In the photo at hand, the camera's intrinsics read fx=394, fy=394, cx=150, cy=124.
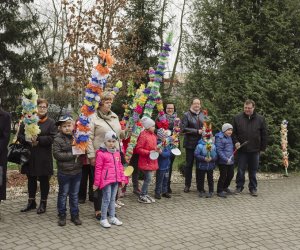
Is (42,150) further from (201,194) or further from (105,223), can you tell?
(201,194)

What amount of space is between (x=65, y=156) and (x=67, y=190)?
A: 0.53 metres

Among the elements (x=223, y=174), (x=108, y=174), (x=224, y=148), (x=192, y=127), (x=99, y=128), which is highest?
(x=192, y=127)

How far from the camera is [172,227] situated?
20.3ft

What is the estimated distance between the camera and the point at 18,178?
9.52m

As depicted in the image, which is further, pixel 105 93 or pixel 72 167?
pixel 105 93

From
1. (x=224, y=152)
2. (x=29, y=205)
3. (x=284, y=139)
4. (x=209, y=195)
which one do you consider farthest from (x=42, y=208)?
(x=284, y=139)

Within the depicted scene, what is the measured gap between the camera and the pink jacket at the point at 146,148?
7.41 m

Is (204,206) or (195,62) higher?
(195,62)

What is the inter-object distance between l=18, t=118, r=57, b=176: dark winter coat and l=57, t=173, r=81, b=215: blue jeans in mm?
442

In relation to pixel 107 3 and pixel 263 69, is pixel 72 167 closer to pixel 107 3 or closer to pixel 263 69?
pixel 263 69

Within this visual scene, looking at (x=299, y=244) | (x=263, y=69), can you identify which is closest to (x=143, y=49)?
(x=263, y=69)

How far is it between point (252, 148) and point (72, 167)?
4176 millimetres

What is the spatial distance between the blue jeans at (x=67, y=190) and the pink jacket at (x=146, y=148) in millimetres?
1613

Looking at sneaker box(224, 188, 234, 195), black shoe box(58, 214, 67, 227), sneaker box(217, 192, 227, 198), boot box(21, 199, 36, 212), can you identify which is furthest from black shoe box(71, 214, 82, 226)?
sneaker box(224, 188, 234, 195)
